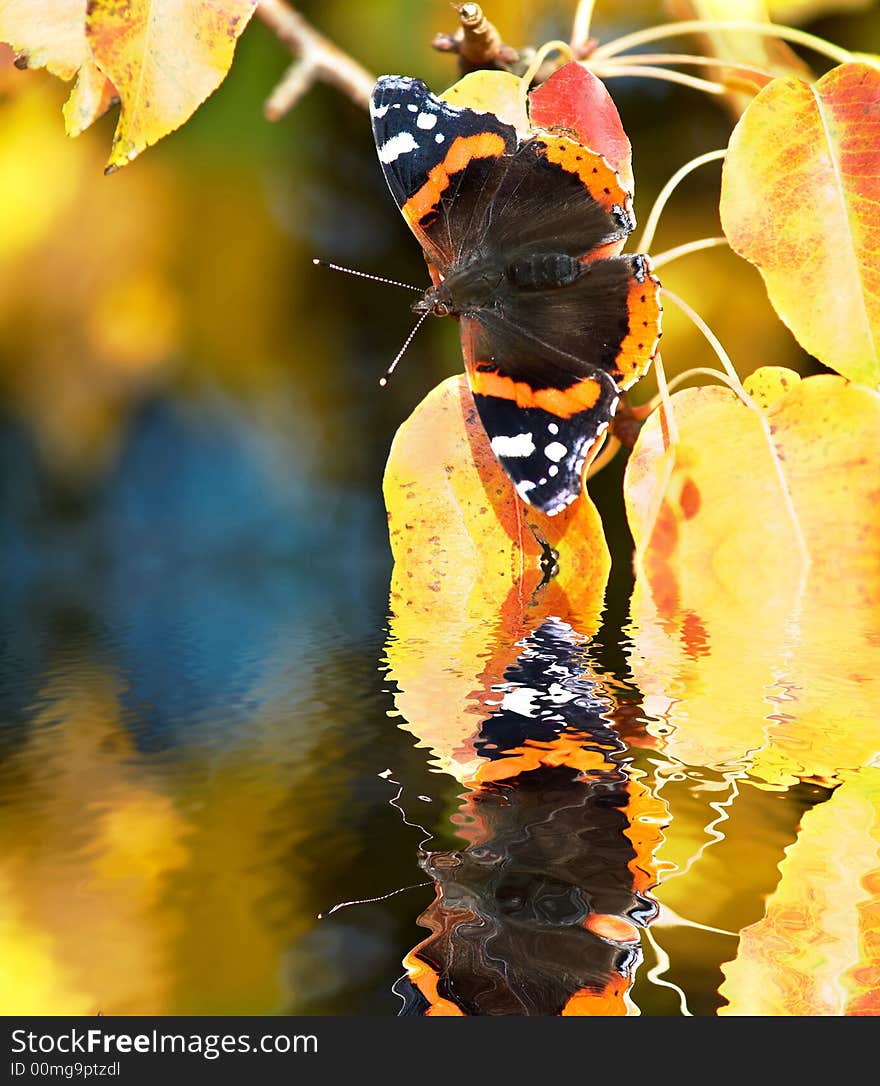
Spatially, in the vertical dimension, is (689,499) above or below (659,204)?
below

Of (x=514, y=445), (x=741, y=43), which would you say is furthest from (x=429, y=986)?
(x=741, y=43)

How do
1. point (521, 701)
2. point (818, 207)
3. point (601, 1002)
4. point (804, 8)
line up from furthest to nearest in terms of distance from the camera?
point (804, 8)
point (818, 207)
point (521, 701)
point (601, 1002)

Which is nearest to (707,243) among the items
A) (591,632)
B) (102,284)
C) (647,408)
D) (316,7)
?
(647,408)

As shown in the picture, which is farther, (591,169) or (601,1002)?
(591,169)

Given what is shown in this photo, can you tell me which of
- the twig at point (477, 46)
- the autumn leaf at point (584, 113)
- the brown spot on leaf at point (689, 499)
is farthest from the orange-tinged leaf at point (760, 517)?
the twig at point (477, 46)

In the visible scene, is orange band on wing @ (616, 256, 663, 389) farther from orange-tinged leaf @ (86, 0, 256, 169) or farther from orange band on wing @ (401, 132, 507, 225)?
orange-tinged leaf @ (86, 0, 256, 169)

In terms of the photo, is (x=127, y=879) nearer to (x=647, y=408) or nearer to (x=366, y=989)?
(x=366, y=989)

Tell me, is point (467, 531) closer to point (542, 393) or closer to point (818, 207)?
point (542, 393)
